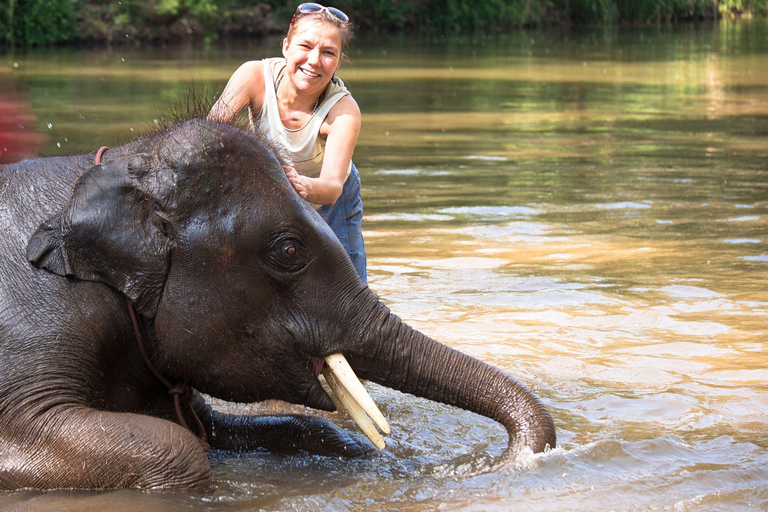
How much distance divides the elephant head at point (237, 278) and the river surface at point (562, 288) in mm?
357

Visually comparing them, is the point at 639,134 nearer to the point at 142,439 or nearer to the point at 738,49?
the point at 142,439

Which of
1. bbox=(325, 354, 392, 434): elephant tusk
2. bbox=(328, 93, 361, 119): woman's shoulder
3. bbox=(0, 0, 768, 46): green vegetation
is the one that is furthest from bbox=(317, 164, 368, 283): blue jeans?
bbox=(0, 0, 768, 46): green vegetation

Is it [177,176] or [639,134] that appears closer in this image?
[177,176]

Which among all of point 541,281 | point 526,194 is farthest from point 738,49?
point 541,281

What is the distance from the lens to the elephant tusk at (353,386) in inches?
149

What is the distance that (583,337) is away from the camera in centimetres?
602

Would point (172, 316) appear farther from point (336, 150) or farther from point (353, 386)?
point (336, 150)

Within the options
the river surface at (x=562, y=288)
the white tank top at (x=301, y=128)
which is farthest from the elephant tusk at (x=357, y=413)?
the white tank top at (x=301, y=128)

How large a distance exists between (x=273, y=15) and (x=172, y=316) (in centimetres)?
3783

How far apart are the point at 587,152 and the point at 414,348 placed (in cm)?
950

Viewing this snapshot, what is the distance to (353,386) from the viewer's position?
384 centimetres

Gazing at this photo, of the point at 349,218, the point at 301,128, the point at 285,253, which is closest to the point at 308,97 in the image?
the point at 301,128

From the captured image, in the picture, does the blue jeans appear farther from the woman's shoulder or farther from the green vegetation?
the green vegetation

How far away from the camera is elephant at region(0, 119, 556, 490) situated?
369 centimetres
